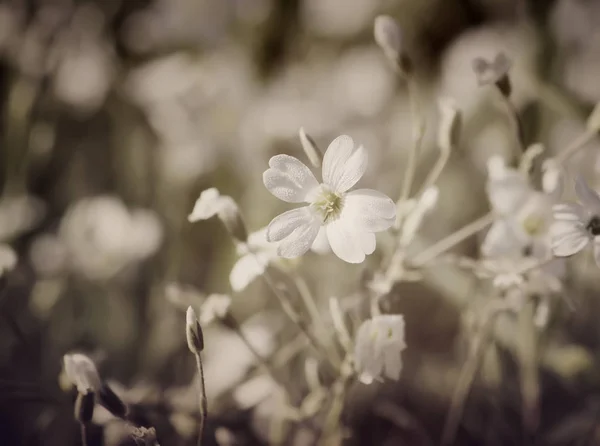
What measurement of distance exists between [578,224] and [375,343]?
13 centimetres

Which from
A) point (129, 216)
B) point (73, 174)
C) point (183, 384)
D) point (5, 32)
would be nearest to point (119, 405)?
point (183, 384)

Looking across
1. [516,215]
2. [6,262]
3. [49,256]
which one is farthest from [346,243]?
[49,256]

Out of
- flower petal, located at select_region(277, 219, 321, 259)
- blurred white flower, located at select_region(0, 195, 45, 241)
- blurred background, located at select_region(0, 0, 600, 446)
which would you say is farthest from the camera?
blurred white flower, located at select_region(0, 195, 45, 241)

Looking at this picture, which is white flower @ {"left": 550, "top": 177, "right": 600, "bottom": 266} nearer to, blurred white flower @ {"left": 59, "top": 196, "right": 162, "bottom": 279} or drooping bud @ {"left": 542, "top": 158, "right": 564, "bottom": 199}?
drooping bud @ {"left": 542, "top": 158, "right": 564, "bottom": 199}

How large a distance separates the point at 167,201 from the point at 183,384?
0.70 ft

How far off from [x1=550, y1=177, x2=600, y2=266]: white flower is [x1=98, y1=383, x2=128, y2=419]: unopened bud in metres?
0.26

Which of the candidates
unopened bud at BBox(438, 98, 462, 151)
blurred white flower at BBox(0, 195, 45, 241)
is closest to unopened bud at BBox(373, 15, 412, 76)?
unopened bud at BBox(438, 98, 462, 151)

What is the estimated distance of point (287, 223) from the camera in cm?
32

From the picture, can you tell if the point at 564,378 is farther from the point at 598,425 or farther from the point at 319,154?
the point at 319,154

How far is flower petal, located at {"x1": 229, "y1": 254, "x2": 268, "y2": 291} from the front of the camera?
0.36 meters

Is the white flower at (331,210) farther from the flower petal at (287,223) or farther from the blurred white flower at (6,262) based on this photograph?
the blurred white flower at (6,262)

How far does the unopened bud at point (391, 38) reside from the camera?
15.2 inches

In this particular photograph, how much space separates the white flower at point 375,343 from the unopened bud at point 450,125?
12 cm

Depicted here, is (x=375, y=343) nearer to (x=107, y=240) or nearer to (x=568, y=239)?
(x=568, y=239)
